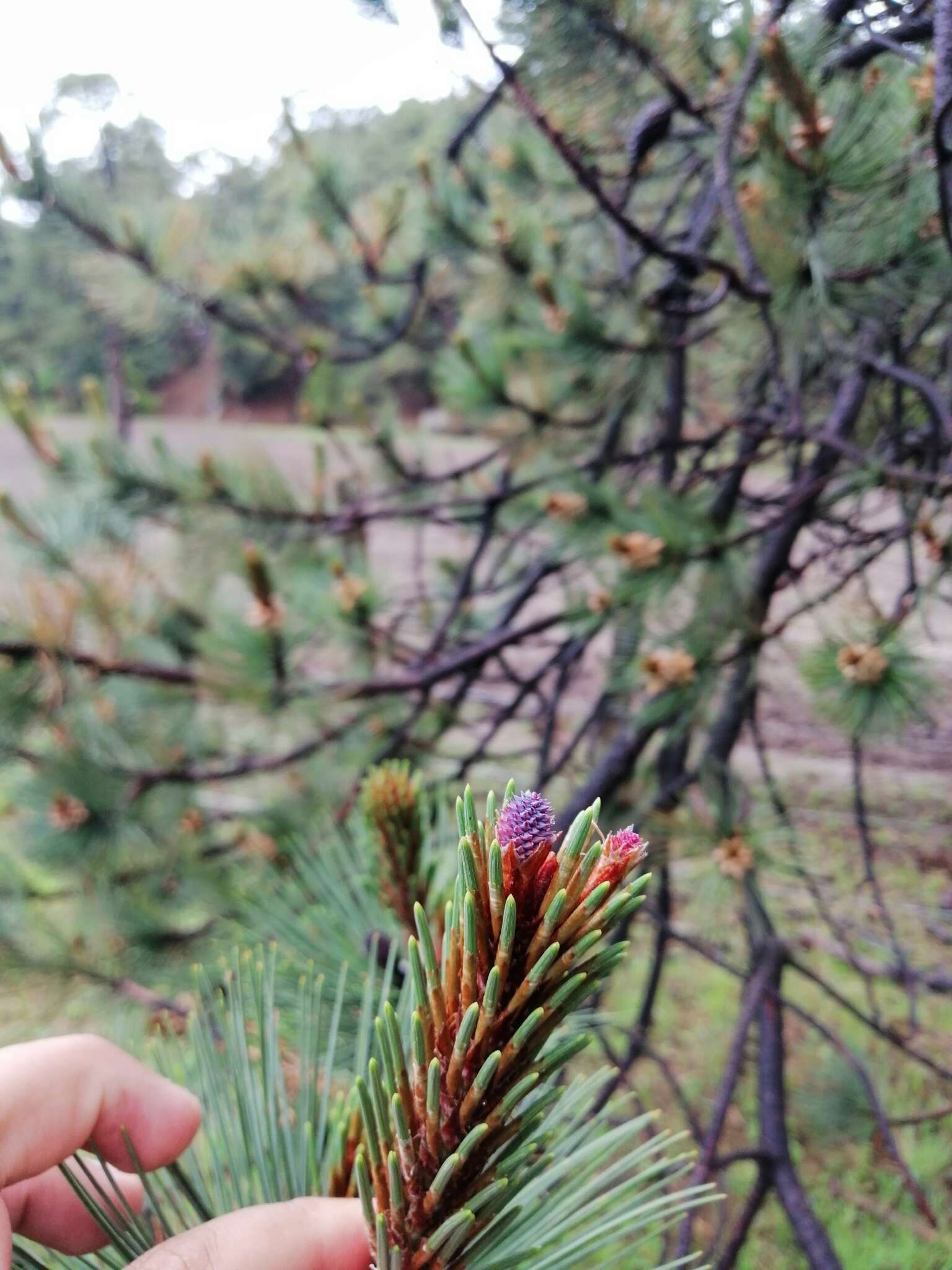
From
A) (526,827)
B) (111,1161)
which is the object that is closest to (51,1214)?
(111,1161)

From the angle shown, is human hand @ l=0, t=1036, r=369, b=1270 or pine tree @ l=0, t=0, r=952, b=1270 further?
pine tree @ l=0, t=0, r=952, b=1270

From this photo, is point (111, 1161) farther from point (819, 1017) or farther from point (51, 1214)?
point (819, 1017)

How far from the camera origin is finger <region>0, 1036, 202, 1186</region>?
28 centimetres

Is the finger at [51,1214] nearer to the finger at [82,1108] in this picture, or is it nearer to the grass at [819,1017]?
the finger at [82,1108]

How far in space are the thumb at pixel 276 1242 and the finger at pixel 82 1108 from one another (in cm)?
6

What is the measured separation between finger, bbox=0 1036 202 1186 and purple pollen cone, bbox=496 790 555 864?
20 centimetres

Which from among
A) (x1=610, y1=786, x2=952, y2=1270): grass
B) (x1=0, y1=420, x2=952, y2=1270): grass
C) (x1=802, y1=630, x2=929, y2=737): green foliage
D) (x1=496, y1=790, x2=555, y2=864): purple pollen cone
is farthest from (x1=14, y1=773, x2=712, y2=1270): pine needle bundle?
(x1=802, y1=630, x2=929, y2=737): green foliage

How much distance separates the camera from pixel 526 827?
20 cm

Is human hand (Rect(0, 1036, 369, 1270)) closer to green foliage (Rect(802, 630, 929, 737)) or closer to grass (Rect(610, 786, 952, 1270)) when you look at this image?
grass (Rect(610, 786, 952, 1270))

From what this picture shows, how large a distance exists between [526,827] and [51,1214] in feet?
0.90

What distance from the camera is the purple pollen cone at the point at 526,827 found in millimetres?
197

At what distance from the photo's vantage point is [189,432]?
716 cm

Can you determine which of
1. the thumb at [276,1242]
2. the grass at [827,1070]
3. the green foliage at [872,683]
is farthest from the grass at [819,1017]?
the thumb at [276,1242]

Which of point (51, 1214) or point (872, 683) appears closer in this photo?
point (51, 1214)
